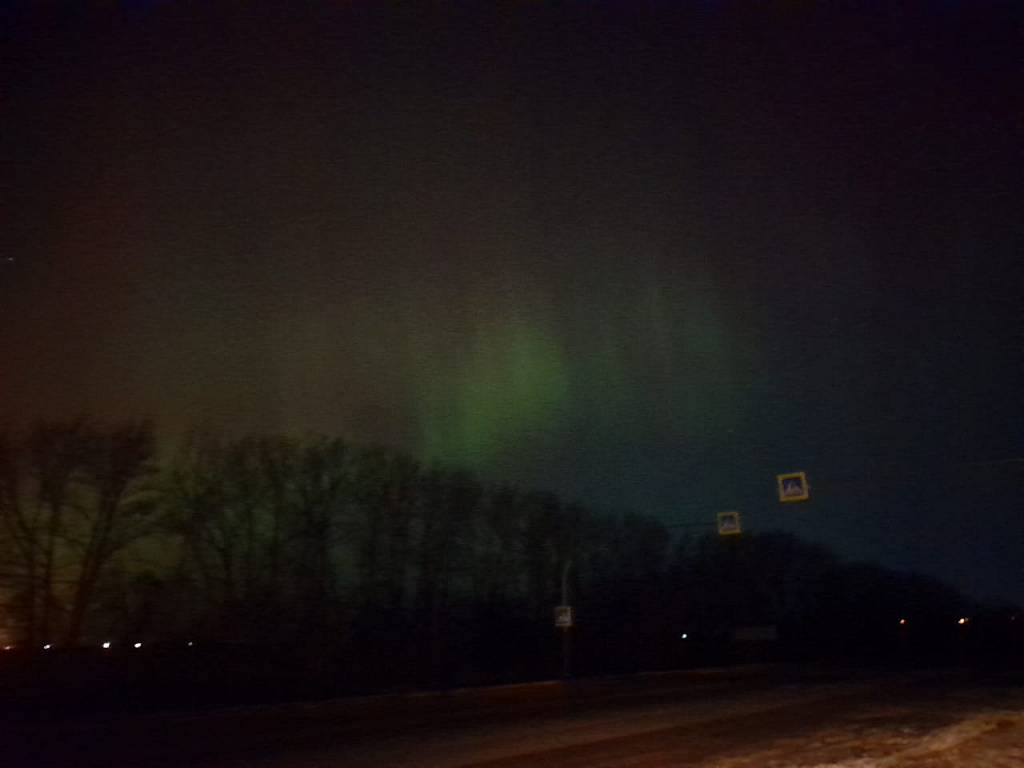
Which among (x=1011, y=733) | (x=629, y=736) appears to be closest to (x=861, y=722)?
(x=1011, y=733)

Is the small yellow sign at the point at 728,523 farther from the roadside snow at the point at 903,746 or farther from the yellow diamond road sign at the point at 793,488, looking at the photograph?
the roadside snow at the point at 903,746

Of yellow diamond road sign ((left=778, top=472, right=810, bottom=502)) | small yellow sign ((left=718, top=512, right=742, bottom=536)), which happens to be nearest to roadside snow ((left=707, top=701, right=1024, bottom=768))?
yellow diamond road sign ((left=778, top=472, right=810, bottom=502))

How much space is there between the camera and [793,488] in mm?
32844

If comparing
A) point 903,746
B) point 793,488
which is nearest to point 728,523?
point 793,488

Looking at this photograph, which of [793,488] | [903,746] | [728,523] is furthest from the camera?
[728,523]

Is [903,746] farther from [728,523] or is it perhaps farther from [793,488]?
[728,523]

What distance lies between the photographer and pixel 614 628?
81.9m

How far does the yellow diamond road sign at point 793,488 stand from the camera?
32531 mm

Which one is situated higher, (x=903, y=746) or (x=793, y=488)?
(x=793, y=488)

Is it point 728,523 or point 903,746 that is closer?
point 903,746

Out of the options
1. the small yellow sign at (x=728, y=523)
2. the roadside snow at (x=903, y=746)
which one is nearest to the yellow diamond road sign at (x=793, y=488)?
the small yellow sign at (x=728, y=523)

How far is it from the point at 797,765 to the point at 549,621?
2342 inches

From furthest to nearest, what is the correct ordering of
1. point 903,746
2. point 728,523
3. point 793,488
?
point 728,523, point 793,488, point 903,746

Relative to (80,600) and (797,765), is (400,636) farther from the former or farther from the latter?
(797,765)
